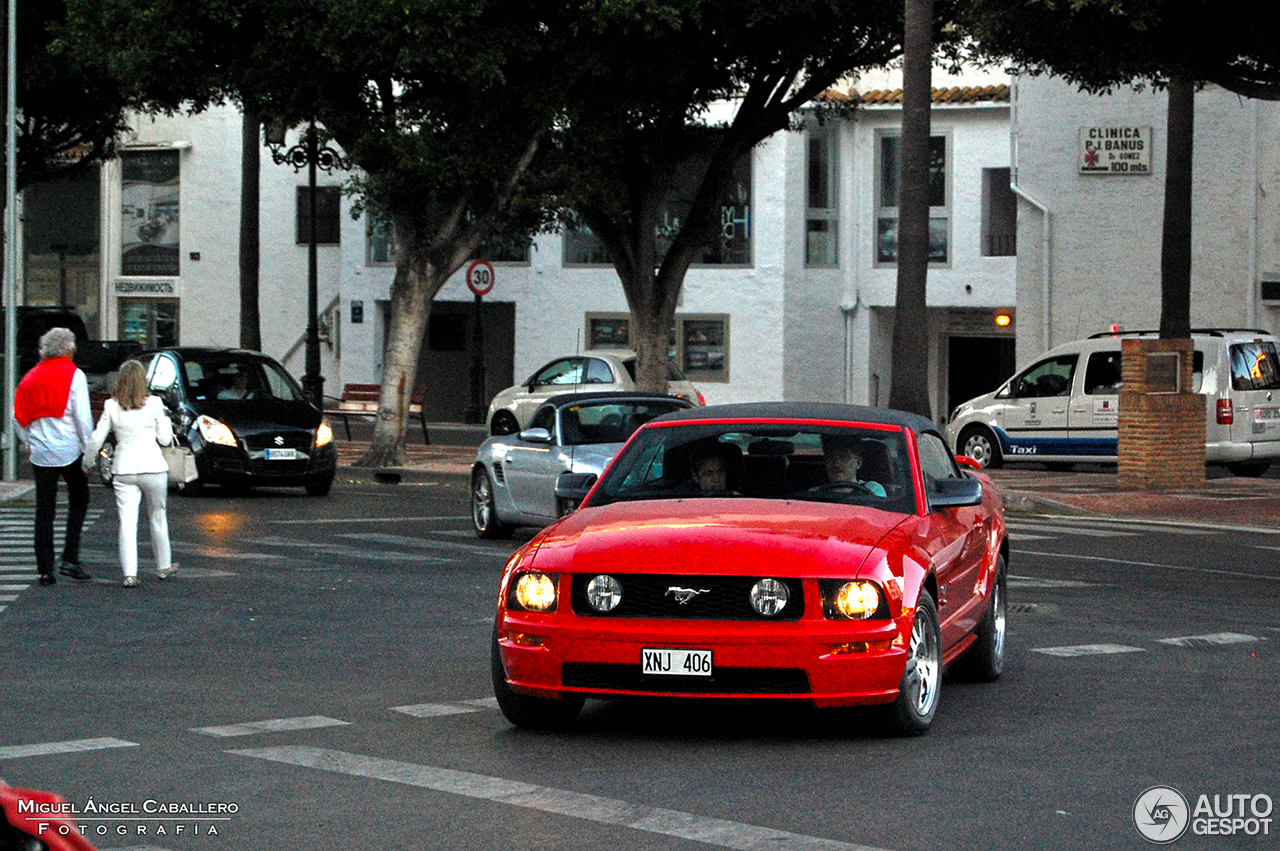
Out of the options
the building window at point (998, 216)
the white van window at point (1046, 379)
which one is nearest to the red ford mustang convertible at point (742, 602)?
the white van window at point (1046, 379)

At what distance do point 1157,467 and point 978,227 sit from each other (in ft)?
56.5

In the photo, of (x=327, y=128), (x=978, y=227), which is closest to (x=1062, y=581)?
(x=327, y=128)

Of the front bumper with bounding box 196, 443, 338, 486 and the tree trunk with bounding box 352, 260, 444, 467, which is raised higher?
the tree trunk with bounding box 352, 260, 444, 467

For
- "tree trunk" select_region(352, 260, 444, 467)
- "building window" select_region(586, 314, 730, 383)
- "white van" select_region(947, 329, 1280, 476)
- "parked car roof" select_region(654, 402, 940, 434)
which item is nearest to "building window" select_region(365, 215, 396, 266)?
"building window" select_region(586, 314, 730, 383)

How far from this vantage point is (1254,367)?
2669 cm

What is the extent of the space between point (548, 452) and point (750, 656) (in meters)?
9.82

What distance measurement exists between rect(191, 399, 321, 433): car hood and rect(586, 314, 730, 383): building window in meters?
19.1

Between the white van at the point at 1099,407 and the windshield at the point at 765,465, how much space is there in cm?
1846

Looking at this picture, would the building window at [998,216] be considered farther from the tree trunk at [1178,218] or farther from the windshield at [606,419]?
the windshield at [606,419]

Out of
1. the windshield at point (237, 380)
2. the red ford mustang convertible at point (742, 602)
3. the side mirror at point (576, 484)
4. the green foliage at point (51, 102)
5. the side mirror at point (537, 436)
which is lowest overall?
the red ford mustang convertible at point (742, 602)

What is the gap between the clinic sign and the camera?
33844mm

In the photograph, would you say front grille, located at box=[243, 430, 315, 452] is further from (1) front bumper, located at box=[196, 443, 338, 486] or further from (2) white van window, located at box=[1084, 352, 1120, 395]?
(2) white van window, located at box=[1084, 352, 1120, 395]

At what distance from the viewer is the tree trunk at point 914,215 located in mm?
22828

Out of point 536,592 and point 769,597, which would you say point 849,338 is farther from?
Result: point 769,597
